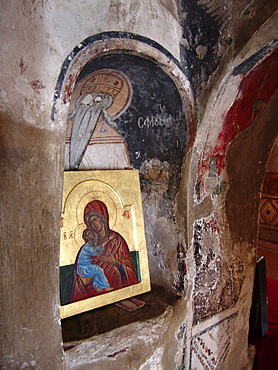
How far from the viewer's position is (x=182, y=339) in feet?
7.20

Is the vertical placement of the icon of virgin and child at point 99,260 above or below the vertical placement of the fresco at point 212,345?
above

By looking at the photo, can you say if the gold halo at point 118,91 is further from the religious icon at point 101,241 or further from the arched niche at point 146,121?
the religious icon at point 101,241

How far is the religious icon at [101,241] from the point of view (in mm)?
1991

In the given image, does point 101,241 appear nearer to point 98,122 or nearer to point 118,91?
point 98,122

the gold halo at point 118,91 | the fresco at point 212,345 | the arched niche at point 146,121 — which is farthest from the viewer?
the fresco at point 212,345

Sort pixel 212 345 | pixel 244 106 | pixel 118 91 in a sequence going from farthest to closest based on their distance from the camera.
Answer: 1. pixel 212 345
2. pixel 244 106
3. pixel 118 91

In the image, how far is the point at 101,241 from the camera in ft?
7.09

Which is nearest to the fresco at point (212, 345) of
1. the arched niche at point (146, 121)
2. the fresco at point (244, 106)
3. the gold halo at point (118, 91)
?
the arched niche at point (146, 121)

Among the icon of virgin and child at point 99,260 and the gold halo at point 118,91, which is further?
the icon of virgin and child at point 99,260

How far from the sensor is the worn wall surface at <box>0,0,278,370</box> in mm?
1280

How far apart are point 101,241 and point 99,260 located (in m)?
0.13

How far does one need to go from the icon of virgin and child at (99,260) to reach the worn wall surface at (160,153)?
308mm

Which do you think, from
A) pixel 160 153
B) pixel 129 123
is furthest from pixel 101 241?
pixel 129 123

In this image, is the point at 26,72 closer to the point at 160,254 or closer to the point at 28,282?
the point at 28,282
